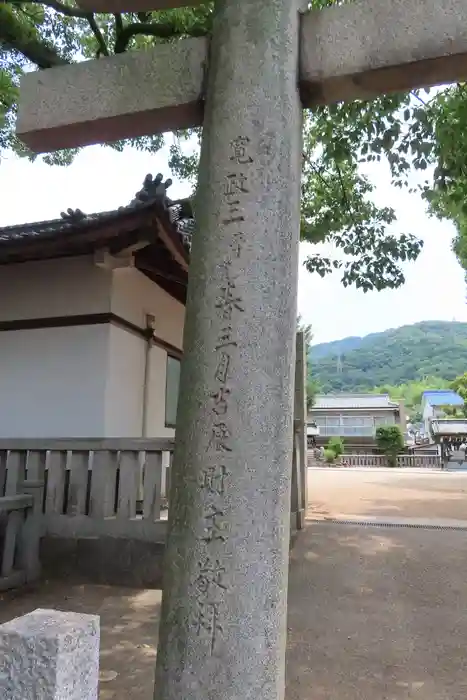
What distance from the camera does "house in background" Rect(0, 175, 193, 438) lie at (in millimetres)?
6285

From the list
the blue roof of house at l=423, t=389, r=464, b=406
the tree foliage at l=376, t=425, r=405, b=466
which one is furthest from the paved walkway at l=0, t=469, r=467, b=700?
the blue roof of house at l=423, t=389, r=464, b=406

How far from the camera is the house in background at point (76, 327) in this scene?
20.6 feet

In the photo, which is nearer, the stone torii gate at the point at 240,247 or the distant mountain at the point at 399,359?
the stone torii gate at the point at 240,247

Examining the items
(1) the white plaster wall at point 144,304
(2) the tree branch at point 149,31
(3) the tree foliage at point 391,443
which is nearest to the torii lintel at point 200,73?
(1) the white plaster wall at point 144,304

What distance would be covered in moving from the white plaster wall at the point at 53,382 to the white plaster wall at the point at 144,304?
22.8 inches

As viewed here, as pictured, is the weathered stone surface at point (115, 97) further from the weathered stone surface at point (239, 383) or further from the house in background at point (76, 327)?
the house in background at point (76, 327)

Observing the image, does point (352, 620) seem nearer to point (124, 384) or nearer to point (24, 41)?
point (124, 384)

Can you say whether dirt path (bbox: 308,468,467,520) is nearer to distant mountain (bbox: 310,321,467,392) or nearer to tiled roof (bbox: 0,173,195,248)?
tiled roof (bbox: 0,173,195,248)

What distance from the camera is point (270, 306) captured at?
7.25ft

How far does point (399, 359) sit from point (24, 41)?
12993 centimetres

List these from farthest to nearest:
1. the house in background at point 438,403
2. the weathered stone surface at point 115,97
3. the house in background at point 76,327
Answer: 1. the house in background at point 438,403
2. the house in background at point 76,327
3. the weathered stone surface at point 115,97

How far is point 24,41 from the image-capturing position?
25.0ft

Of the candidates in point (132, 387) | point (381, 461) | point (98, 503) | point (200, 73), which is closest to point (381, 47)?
point (200, 73)

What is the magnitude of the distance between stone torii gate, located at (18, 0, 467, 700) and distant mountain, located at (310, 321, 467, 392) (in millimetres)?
101364
